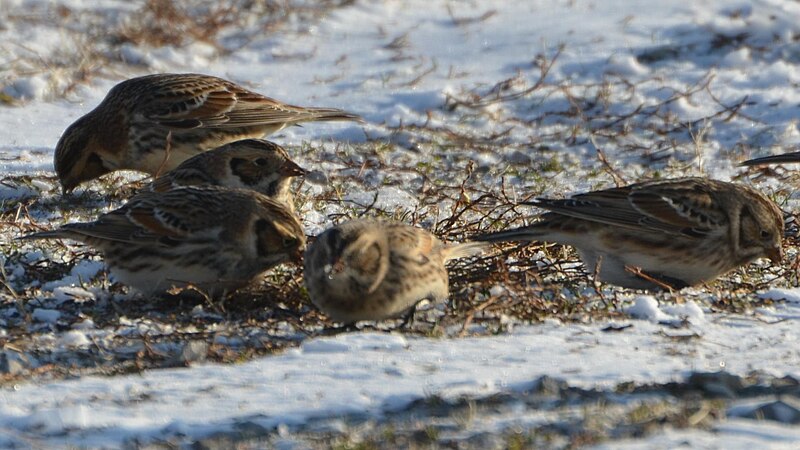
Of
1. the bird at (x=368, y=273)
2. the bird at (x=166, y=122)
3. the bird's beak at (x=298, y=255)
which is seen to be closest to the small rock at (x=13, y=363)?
the bird at (x=368, y=273)

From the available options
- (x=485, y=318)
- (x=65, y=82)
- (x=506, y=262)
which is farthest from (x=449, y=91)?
(x=485, y=318)

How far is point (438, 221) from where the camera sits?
7.89m

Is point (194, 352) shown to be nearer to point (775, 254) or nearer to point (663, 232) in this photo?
point (663, 232)

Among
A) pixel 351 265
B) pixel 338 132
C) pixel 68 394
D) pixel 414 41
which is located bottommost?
pixel 68 394

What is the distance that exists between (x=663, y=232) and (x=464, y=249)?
42.4 inches

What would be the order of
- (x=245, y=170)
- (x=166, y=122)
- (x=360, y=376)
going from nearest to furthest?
(x=360, y=376)
(x=245, y=170)
(x=166, y=122)

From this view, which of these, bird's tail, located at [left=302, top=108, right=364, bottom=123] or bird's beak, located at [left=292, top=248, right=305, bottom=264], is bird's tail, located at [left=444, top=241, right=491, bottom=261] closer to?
bird's beak, located at [left=292, top=248, right=305, bottom=264]

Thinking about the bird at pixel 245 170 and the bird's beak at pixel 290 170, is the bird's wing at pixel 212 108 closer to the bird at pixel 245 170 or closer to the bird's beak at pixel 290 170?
the bird at pixel 245 170

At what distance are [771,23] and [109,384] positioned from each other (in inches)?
374

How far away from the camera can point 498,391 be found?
499cm

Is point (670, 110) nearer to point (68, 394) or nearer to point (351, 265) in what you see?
point (351, 265)

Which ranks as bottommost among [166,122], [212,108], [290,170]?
[290,170]

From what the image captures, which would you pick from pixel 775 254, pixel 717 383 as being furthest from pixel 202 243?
pixel 775 254

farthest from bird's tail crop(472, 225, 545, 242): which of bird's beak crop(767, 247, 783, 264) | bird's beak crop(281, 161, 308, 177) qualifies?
bird's beak crop(281, 161, 308, 177)
